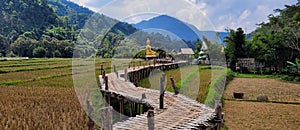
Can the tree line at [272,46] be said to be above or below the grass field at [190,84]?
above

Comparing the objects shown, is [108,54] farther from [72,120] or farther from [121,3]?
[72,120]

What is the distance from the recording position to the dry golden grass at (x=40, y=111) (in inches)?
245

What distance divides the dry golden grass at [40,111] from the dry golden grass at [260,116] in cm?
427

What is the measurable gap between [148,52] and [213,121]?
2767 centimetres

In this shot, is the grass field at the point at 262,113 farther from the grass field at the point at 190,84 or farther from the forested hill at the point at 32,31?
the forested hill at the point at 32,31

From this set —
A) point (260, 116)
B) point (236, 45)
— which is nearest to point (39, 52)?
point (236, 45)

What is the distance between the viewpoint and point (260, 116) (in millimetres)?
9281

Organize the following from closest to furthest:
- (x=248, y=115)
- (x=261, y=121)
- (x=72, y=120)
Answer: (x=72, y=120) → (x=261, y=121) → (x=248, y=115)

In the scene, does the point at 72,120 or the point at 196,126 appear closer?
the point at 196,126

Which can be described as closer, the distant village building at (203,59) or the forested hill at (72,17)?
the distant village building at (203,59)

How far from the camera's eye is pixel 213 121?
19.5 ft

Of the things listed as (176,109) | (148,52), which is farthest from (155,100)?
(148,52)

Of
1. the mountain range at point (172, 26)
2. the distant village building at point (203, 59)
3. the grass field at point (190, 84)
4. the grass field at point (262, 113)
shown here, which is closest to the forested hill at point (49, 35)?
the grass field at point (190, 84)

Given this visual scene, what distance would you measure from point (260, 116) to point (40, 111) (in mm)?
6863
